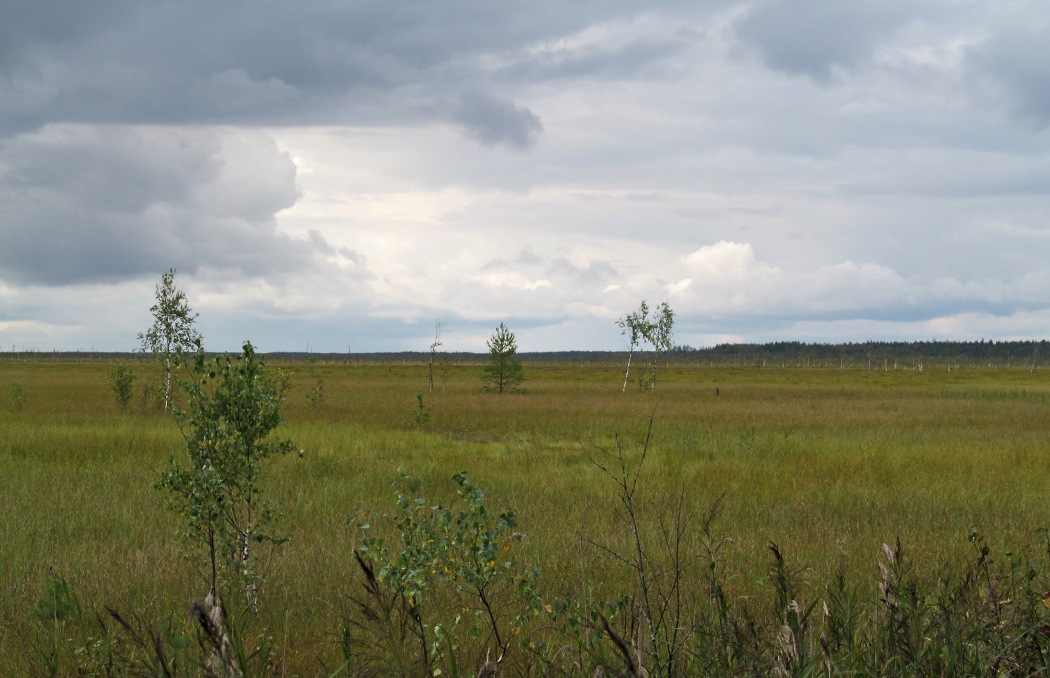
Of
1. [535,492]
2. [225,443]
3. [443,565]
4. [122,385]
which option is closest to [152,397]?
[122,385]

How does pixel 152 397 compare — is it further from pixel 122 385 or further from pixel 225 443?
pixel 225 443

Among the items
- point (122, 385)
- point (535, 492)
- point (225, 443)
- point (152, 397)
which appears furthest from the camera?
point (152, 397)

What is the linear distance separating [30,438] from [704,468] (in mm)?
16266

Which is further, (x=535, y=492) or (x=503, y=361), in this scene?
(x=503, y=361)

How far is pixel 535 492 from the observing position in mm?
13375

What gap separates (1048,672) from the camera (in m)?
3.33

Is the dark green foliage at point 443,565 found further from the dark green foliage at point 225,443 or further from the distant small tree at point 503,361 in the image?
the distant small tree at point 503,361

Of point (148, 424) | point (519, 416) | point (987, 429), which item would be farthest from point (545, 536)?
point (987, 429)

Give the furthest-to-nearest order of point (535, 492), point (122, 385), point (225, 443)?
point (122, 385) → point (535, 492) → point (225, 443)

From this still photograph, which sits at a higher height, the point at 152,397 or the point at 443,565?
the point at 443,565

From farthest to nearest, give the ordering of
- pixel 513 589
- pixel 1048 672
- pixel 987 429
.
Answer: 1. pixel 987 429
2. pixel 513 589
3. pixel 1048 672

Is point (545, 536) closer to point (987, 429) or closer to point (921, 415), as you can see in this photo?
point (987, 429)

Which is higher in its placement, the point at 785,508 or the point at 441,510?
the point at 441,510

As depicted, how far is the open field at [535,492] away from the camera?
7402 millimetres
